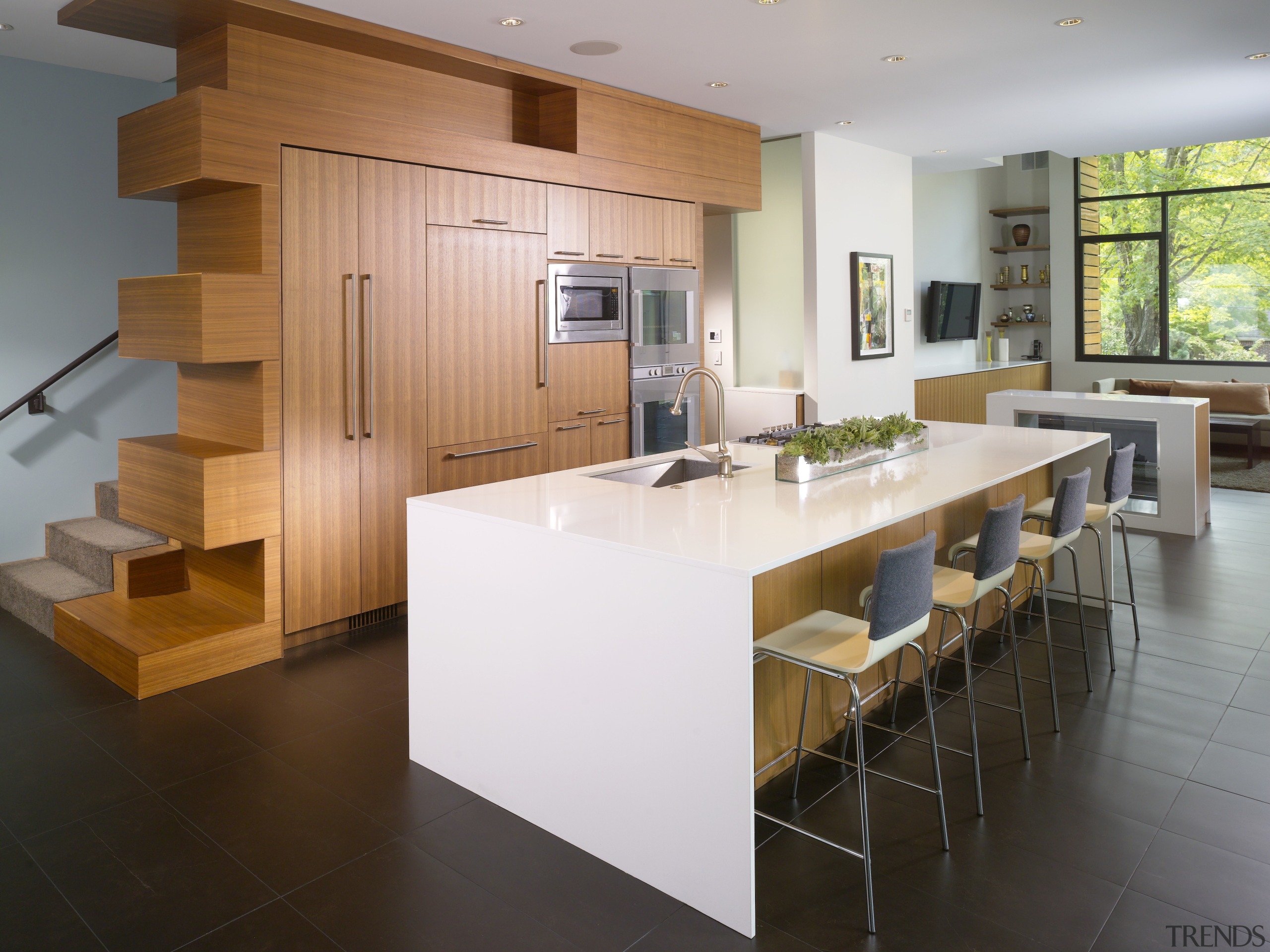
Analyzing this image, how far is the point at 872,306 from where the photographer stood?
7133 millimetres

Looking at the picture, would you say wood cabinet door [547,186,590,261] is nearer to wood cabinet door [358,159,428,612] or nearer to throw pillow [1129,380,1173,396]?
wood cabinet door [358,159,428,612]

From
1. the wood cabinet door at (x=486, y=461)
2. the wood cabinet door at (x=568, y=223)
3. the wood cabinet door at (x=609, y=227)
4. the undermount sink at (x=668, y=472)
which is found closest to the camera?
the undermount sink at (x=668, y=472)

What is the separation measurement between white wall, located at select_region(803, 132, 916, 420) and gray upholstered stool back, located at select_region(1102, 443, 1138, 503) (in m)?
2.91

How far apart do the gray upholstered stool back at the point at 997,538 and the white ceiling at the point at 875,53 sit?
2.39 m

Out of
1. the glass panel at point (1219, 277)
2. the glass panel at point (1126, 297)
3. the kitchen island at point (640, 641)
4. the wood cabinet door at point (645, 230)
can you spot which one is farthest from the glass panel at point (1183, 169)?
the kitchen island at point (640, 641)

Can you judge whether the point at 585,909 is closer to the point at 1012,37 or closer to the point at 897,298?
Answer: the point at 1012,37

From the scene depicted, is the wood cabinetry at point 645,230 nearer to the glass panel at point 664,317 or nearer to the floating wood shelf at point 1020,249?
the glass panel at point 664,317

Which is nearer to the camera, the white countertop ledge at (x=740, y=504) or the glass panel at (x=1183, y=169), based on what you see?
the white countertop ledge at (x=740, y=504)

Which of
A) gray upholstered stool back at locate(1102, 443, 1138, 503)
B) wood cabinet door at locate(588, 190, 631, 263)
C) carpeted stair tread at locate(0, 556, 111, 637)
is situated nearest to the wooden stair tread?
carpeted stair tread at locate(0, 556, 111, 637)

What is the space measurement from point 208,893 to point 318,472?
205cm

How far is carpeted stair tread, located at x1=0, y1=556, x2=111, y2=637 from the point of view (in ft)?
13.9

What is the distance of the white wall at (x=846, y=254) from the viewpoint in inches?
259

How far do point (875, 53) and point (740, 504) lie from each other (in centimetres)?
307

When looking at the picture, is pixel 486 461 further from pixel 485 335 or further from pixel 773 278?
pixel 773 278
